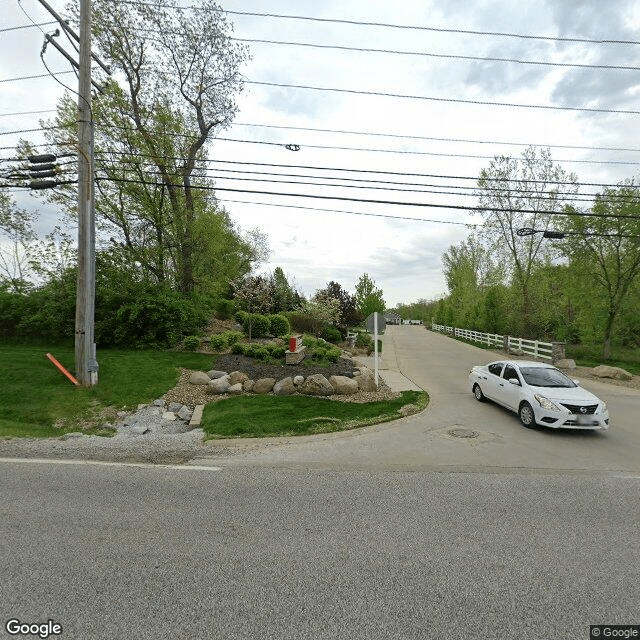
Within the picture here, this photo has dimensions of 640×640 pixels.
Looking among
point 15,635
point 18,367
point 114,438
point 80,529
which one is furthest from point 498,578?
point 18,367

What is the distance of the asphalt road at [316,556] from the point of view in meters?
2.55

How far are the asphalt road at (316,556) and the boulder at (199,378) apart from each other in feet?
19.8

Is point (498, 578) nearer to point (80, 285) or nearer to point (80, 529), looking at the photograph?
point (80, 529)

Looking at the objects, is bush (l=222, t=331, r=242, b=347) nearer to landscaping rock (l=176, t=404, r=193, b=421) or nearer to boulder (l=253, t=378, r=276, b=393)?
boulder (l=253, t=378, r=276, b=393)

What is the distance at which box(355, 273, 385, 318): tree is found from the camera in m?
31.4

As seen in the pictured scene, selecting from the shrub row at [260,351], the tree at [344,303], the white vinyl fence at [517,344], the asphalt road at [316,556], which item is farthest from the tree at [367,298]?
the asphalt road at [316,556]

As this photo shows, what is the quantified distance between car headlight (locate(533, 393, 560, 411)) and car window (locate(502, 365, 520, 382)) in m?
1.18

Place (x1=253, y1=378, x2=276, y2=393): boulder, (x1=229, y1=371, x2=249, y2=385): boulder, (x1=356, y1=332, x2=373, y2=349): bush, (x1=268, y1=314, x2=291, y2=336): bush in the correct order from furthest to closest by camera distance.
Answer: (x1=356, y1=332, x2=373, y2=349): bush
(x1=268, y1=314, x2=291, y2=336): bush
(x1=229, y1=371, x2=249, y2=385): boulder
(x1=253, y1=378, x2=276, y2=393): boulder

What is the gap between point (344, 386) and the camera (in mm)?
10844

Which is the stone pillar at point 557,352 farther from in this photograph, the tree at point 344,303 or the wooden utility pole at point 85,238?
the wooden utility pole at point 85,238

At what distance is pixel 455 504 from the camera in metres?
4.43

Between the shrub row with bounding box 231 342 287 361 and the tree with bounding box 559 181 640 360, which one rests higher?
the tree with bounding box 559 181 640 360

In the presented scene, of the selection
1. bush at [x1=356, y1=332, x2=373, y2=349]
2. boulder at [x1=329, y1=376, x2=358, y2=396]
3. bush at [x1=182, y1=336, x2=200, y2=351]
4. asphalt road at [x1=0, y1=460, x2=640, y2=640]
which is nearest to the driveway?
asphalt road at [x1=0, y1=460, x2=640, y2=640]

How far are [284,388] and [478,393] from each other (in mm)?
6014
